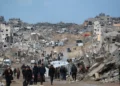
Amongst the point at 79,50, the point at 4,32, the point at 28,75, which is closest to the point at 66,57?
the point at 79,50

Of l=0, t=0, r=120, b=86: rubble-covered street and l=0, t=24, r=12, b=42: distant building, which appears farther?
l=0, t=24, r=12, b=42: distant building

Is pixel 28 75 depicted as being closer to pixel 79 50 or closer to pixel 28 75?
pixel 28 75

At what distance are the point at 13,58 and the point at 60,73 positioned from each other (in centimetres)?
4841

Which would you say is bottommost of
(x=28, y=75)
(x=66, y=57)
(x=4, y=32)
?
(x=66, y=57)

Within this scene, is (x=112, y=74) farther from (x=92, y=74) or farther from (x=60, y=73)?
(x=60, y=73)

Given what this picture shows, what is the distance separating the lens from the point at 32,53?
79312 millimetres

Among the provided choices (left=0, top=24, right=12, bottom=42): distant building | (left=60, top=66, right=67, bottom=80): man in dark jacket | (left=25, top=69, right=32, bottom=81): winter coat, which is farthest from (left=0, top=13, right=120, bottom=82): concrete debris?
(left=25, top=69, right=32, bottom=81): winter coat

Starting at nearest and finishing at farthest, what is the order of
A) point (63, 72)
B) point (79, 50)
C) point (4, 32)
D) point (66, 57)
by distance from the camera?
point (63, 72) < point (66, 57) < point (79, 50) < point (4, 32)

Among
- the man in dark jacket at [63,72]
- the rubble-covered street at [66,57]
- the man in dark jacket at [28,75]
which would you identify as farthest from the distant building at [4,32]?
the man in dark jacket at [28,75]

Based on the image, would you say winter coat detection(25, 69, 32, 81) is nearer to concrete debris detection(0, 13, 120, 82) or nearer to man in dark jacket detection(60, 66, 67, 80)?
concrete debris detection(0, 13, 120, 82)

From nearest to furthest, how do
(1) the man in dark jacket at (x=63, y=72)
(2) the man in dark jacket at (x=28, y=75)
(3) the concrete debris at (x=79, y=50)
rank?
(2) the man in dark jacket at (x=28, y=75)
(3) the concrete debris at (x=79, y=50)
(1) the man in dark jacket at (x=63, y=72)

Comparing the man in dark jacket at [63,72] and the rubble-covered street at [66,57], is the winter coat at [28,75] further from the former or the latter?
the man in dark jacket at [63,72]

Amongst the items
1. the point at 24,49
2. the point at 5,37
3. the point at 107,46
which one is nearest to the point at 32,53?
the point at 24,49

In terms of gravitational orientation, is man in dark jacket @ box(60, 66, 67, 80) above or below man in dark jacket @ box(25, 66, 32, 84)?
below
